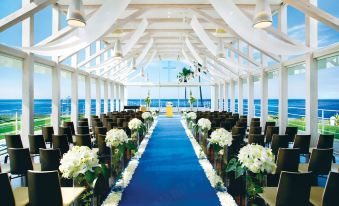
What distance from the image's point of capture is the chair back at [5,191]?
2.22m

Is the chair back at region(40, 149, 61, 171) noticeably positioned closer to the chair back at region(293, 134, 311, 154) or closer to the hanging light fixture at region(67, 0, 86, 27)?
the hanging light fixture at region(67, 0, 86, 27)

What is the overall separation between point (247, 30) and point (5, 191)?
6.23 m

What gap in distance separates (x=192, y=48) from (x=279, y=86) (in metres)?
5.28

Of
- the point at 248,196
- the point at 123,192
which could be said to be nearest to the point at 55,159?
the point at 123,192

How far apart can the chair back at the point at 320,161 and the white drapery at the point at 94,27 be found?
492 centimetres

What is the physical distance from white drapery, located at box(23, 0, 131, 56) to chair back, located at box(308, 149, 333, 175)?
4.92m

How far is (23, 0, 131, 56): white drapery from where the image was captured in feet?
20.6

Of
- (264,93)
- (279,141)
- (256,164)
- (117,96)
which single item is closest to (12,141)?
(256,164)

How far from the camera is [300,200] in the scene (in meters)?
2.37

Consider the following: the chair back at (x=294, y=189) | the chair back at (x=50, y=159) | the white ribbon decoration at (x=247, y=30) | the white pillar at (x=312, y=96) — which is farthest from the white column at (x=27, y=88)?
the white pillar at (x=312, y=96)

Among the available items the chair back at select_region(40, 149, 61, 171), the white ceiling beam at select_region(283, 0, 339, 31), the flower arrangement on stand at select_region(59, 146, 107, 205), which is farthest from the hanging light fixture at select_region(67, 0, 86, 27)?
the white ceiling beam at select_region(283, 0, 339, 31)

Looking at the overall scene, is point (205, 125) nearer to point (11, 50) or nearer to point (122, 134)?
point (122, 134)

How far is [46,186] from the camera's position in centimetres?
234

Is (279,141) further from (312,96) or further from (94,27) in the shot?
Result: (94,27)
